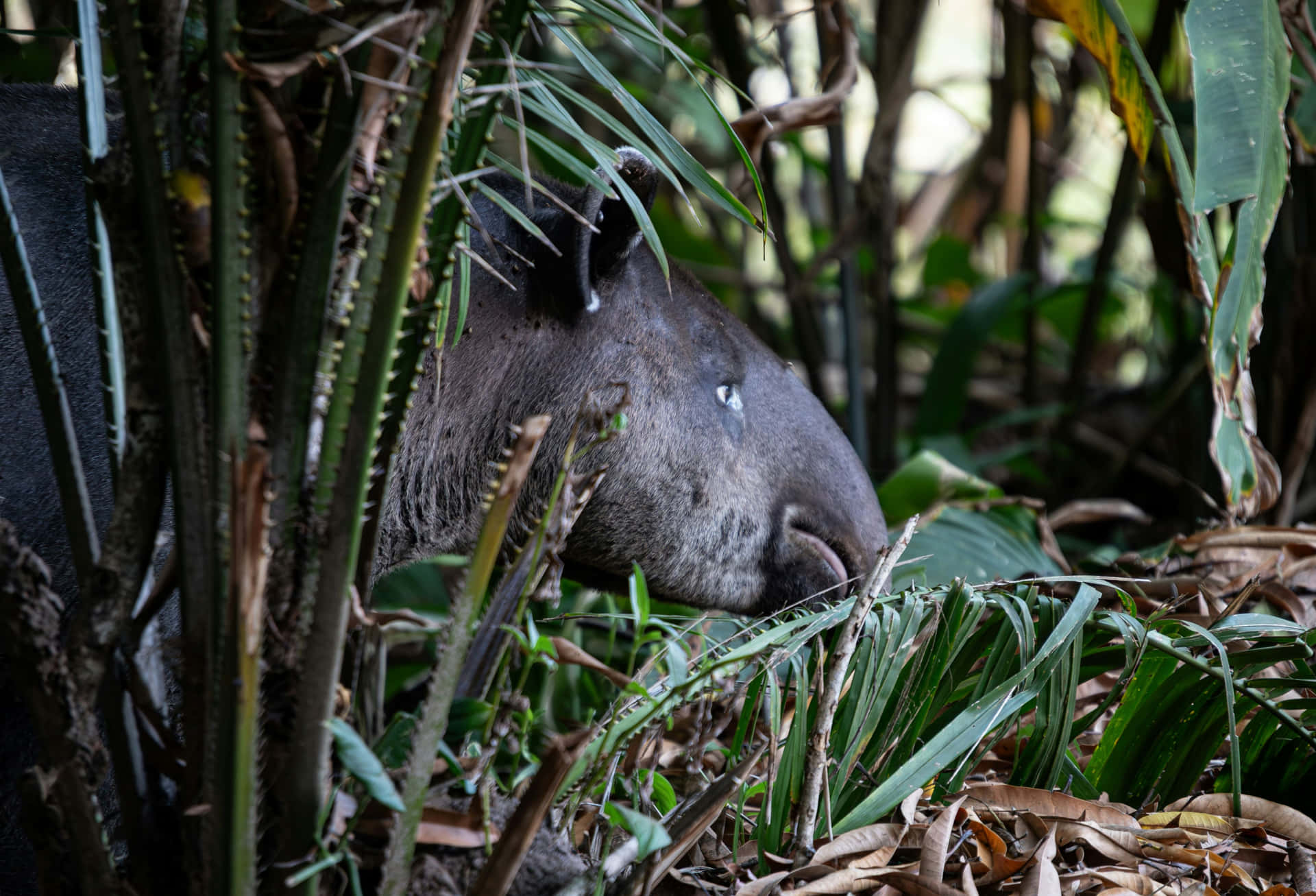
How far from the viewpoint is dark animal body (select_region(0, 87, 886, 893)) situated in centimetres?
135

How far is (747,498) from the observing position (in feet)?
5.45

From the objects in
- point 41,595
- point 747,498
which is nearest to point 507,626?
point 41,595

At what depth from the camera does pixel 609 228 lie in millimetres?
1520

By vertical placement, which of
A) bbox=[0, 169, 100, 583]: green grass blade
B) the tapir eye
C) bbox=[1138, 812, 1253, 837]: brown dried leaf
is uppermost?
bbox=[0, 169, 100, 583]: green grass blade

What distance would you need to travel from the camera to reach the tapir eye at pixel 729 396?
1660 millimetres

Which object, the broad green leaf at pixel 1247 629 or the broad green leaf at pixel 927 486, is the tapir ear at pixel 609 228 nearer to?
the broad green leaf at pixel 1247 629

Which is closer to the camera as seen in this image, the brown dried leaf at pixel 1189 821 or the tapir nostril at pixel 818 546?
the brown dried leaf at pixel 1189 821

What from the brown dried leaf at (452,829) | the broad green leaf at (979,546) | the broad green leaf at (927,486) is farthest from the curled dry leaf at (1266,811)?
the broad green leaf at (927,486)

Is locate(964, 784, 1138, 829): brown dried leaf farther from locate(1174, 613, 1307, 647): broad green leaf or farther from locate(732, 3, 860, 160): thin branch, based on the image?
locate(732, 3, 860, 160): thin branch

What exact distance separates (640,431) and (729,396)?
0.59 feet

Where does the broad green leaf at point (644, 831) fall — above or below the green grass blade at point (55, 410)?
below

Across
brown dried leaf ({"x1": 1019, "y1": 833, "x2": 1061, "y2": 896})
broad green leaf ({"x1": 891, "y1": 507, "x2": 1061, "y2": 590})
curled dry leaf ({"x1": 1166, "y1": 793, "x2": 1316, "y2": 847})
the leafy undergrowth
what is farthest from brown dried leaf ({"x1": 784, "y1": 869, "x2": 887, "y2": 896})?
broad green leaf ({"x1": 891, "y1": 507, "x2": 1061, "y2": 590})

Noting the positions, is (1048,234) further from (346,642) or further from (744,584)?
(346,642)

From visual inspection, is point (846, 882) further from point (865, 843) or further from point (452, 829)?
point (452, 829)
